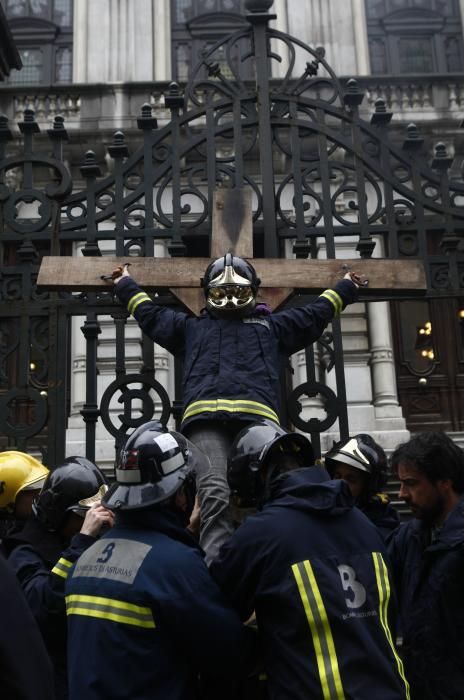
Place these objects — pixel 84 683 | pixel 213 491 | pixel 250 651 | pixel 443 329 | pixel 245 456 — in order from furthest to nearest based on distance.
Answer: pixel 443 329 < pixel 213 491 < pixel 245 456 < pixel 250 651 < pixel 84 683

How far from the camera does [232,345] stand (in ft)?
17.6

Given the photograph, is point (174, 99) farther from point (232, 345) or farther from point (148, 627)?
point (148, 627)

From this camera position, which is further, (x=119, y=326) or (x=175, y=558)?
(x=119, y=326)

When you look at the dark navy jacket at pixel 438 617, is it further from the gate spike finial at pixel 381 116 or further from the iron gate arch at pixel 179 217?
the gate spike finial at pixel 381 116

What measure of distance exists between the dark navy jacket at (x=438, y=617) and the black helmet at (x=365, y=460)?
99 centimetres

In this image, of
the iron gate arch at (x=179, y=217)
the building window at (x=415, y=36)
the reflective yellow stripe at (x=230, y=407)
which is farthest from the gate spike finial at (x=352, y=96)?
the building window at (x=415, y=36)

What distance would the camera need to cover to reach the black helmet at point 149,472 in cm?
315

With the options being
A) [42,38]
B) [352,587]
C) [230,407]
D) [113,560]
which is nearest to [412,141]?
[230,407]

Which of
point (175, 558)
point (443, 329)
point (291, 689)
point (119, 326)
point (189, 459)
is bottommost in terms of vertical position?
point (291, 689)

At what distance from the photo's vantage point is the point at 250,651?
3.02 m

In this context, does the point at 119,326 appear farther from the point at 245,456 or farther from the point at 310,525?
the point at 310,525

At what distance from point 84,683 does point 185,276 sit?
12.5 feet

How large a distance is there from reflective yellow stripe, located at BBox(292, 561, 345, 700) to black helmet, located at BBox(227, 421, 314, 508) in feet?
1.50

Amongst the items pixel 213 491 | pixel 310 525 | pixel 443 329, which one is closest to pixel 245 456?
pixel 310 525
